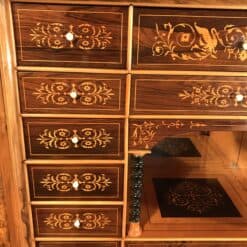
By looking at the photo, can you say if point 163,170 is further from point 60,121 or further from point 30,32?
point 30,32

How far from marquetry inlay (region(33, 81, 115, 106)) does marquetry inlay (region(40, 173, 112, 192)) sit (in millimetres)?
291

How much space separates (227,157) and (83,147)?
1.05 m

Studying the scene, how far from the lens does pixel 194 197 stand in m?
1.46

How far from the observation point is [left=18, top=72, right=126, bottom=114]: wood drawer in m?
0.95

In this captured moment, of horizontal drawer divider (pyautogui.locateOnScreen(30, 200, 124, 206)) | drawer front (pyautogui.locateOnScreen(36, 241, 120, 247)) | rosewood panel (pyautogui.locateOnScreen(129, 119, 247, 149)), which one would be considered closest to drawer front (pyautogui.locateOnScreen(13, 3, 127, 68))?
rosewood panel (pyautogui.locateOnScreen(129, 119, 247, 149))

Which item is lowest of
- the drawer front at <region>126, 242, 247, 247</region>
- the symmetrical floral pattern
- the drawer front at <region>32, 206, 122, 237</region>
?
the drawer front at <region>126, 242, 247, 247</region>

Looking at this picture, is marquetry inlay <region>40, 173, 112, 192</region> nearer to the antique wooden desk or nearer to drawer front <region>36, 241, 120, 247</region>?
the antique wooden desk

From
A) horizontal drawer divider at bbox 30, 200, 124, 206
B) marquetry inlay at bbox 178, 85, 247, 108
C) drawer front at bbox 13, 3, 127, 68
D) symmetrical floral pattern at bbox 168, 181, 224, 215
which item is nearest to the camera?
drawer front at bbox 13, 3, 127, 68

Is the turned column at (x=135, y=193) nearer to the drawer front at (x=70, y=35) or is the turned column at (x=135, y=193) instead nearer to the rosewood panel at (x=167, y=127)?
the rosewood panel at (x=167, y=127)

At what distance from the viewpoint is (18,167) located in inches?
41.0

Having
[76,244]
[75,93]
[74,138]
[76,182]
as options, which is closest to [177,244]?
[76,244]

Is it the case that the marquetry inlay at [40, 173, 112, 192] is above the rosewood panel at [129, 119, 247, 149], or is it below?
below

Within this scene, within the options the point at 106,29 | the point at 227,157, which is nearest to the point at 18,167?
the point at 106,29

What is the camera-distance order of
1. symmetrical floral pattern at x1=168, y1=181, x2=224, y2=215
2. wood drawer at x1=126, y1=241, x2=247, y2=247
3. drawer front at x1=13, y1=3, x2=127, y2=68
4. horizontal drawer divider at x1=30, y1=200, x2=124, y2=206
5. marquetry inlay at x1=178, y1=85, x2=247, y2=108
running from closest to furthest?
drawer front at x1=13, y1=3, x2=127, y2=68, marquetry inlay at x1=178, y1=85, x2=247, y2=108, horizontal drawer divider at x1=30, y1=200, x2=124, y2=206, wood drawer at x1=126, y1=241, x2=247, y2=247, symmetrical floral pattern at x1=168, y1=181, x2=224, y2=215
